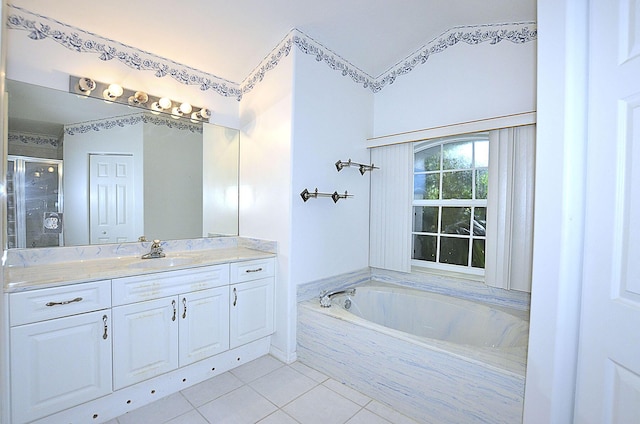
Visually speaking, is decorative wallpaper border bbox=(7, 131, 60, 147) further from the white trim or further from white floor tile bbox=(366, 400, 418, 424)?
white floor tile bbox=(366, 400, 418, 424)

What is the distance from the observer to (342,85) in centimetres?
265

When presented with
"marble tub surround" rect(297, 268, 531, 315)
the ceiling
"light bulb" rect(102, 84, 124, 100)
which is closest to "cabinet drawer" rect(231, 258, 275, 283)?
"marble tub surround" rect(297, 268, 531, 315)

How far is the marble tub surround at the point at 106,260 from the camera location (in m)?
1.49

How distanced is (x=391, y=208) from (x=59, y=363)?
8.51 feet

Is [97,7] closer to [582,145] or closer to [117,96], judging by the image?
[117,96]

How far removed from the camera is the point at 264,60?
2480 mm

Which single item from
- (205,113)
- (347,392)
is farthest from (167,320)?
(205,113)

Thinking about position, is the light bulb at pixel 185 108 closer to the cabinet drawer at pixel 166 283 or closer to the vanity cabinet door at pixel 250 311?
the cabinet drawer at pixel 166 283

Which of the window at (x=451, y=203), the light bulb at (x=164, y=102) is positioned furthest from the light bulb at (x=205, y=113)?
the window at (x=451, y=203)

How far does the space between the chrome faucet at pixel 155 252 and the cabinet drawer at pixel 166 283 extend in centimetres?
40

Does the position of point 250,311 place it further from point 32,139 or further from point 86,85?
point 86,85

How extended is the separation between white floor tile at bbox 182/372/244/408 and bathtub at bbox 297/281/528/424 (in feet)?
1.76

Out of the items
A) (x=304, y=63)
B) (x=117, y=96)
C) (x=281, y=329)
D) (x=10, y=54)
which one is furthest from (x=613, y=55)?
(x=10, y=54)

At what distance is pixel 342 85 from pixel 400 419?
8.45ft
